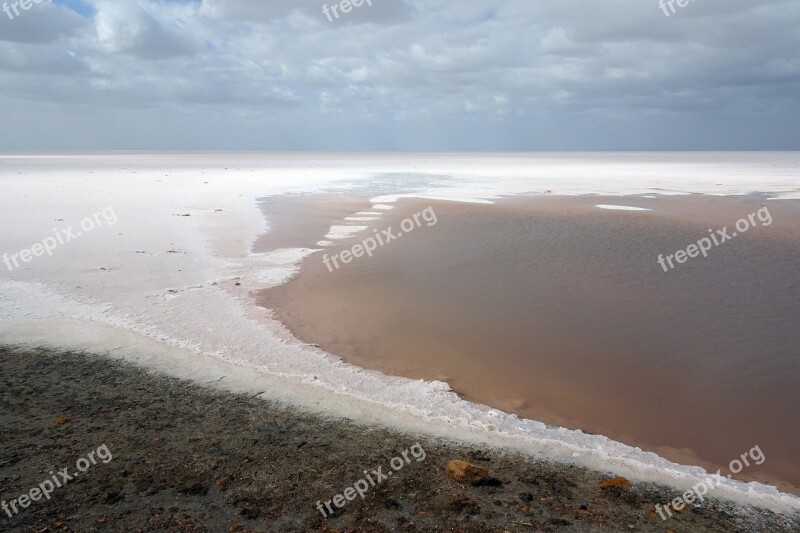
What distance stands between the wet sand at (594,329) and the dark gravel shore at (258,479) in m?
1.19

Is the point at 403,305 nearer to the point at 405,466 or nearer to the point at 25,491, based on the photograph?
the point at 405,466

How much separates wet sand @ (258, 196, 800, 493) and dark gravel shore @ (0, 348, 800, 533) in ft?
3.91

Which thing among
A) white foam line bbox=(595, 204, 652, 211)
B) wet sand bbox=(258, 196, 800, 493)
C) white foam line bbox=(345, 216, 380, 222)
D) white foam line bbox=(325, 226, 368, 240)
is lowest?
wet sand bbox=(258, 196, 800, 493)

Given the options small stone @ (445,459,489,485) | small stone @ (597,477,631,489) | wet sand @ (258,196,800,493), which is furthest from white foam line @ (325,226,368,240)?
small stone @ (597,477,631,489)

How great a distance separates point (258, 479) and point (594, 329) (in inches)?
202

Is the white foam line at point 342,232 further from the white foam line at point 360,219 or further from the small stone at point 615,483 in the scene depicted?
the small stone at point 615,483

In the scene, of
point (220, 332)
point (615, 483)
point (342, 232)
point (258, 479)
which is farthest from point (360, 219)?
point (615, 483)

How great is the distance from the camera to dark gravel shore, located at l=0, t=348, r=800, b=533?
351cm

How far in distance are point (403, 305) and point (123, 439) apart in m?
4.71

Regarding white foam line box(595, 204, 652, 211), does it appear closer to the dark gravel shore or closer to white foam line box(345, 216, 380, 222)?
white foam line box(345, 216, 380, 222)

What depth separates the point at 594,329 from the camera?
7.54 metres

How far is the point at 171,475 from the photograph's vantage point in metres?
3.92

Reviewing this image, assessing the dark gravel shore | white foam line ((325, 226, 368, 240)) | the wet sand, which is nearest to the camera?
the dark gravel shore

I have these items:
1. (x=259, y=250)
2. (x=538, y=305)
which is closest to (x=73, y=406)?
(x=538, y=305)
